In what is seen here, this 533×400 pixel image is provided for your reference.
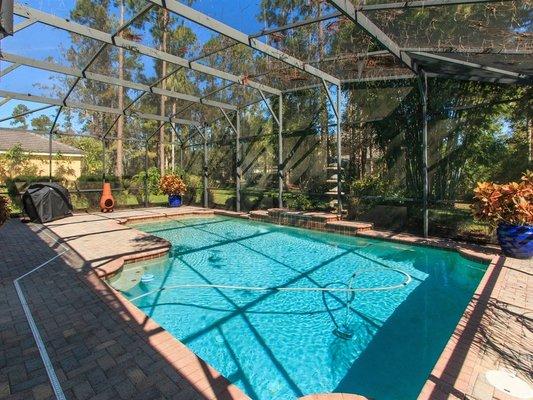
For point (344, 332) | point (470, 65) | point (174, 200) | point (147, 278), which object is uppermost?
point (470, 65)

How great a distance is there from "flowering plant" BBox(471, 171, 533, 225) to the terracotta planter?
10.8 metres

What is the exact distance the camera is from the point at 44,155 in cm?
1830

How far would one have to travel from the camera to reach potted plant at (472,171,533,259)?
5.09 metres

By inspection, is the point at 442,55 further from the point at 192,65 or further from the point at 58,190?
the point at 58,190

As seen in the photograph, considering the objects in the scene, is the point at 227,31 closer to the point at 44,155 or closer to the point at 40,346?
the point at 40,346

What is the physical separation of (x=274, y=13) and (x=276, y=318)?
5.57 meters

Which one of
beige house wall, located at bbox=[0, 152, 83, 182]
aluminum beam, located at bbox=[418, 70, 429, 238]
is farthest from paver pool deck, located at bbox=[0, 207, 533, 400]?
beige house wall, located at bbox=[0, 152, 83, 182]

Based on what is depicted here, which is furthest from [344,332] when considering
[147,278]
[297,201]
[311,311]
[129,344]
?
[297,201]

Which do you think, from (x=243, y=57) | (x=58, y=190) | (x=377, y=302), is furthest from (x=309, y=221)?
(x=58, y=190)

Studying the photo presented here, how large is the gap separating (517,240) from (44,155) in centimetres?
2125

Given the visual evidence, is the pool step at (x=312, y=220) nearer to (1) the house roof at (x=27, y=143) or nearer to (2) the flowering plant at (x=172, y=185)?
(2) the flowering plant at (x=172, y=185)

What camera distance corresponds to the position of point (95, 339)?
2.81 meters

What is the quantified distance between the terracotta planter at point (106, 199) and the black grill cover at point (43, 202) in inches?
61.9

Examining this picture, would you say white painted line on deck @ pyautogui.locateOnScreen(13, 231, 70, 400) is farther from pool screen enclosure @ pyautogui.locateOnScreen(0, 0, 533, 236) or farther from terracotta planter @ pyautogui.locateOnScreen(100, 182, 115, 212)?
terracotta planter @ pyautogui.locateOnScreen(100, 182, 115, 212)
